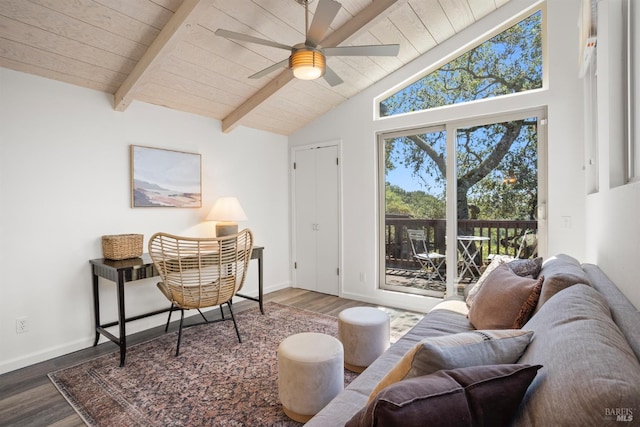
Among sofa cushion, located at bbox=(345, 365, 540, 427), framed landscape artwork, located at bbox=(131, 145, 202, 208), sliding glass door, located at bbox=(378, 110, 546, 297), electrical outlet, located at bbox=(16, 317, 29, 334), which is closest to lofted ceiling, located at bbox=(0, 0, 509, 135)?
framed landscape artwork, located at bbox=(131, 145, 202, 208)

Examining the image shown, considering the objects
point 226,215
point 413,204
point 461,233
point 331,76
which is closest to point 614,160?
point 331,76

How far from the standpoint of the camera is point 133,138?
317 centimetres

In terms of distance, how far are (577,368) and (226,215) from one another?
3.27 meters

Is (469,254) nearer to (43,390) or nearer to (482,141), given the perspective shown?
(482,141)

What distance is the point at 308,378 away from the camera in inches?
69.4

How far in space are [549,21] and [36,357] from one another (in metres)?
5.04

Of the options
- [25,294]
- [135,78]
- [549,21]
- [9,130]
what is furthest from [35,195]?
[549,21]

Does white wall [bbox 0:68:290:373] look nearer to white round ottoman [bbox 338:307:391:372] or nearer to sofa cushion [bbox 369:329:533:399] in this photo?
white round ottoman [bbox 338:307:391:372]

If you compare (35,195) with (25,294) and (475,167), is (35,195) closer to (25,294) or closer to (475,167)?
(25,294)

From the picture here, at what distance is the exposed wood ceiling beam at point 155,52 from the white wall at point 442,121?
87.4 inches

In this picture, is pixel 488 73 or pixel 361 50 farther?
pixel 488 73

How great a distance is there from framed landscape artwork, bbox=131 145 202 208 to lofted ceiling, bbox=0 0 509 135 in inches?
19.0

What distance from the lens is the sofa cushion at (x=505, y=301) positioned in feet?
5.16

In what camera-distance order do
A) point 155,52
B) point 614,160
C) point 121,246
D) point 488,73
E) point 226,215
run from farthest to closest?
point 226,215 → point 488,73 → point 121,246 → point 155,52 → point 614,160
